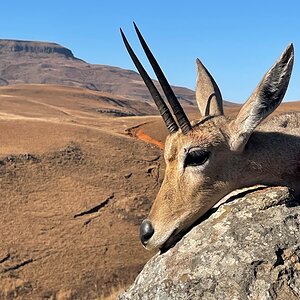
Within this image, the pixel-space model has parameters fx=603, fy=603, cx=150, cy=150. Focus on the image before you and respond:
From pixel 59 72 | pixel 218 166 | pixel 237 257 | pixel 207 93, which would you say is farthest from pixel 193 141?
pixel 59 72

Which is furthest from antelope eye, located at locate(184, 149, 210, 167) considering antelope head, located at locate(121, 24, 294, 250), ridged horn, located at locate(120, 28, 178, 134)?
ridged horn, located at locate(120, 28, 178, 134)

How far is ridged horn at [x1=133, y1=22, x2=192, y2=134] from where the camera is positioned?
6.53 meters

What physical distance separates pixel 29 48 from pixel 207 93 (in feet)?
572

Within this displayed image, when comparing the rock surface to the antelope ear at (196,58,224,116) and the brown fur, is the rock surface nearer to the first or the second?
the brown fur

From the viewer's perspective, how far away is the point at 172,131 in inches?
281

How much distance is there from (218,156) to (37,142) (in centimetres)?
868

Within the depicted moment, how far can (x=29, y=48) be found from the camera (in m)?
177

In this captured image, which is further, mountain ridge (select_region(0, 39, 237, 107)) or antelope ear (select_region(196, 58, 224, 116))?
mountain ridge (select_region(0, 39, 237, 107))

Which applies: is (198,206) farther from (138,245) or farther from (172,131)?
(138,245)

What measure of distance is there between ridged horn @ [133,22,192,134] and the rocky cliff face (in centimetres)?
16816

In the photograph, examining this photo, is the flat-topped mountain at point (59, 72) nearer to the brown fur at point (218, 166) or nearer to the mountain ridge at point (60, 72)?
the mountain ridge at point (60, 72)

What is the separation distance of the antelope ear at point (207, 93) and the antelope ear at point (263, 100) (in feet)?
5.90

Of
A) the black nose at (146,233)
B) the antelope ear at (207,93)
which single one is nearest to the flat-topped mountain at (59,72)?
the antelope ear at (207,93)

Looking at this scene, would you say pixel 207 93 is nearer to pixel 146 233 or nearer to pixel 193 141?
pixel 193 141
